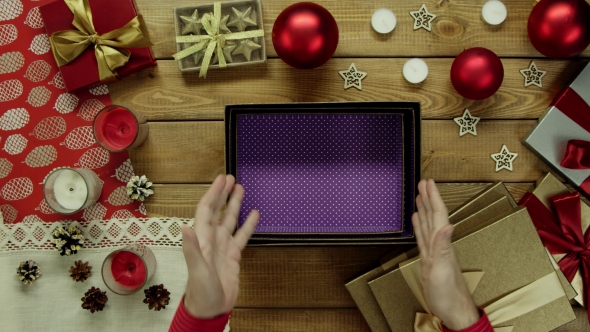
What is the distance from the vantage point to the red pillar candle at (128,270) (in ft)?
3.77

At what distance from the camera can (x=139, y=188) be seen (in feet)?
3.79

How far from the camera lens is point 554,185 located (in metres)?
1.12

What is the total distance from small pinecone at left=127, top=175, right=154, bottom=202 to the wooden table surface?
0.09 feet

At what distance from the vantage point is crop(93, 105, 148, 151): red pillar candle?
112 cm

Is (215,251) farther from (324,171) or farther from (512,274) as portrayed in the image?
(512,274)

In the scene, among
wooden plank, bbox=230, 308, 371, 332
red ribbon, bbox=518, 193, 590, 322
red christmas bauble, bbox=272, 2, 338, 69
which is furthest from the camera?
wooden plank, bbox=230, 308, 371, 332

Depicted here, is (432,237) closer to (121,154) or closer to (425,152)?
(425,152)

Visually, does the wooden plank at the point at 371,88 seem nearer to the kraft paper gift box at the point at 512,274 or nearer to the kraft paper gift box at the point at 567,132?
the kraft paper gift box at the point at 567,132

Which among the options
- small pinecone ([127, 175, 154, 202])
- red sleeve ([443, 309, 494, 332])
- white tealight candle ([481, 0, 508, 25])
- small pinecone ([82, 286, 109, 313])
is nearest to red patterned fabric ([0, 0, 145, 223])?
small pinecone ([127, 175, 154, 202])

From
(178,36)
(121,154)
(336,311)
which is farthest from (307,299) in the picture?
(178,36)

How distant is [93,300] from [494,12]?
1274mm

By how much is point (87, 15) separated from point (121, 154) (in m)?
0.36

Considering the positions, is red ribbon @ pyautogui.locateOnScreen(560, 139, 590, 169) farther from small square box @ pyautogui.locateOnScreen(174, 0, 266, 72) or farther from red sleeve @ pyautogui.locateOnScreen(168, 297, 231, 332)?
red sleeve @ pyautogui.locateOnScreen(168, 297, 231, 332)

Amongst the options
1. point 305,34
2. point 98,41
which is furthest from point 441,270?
point 98,41
